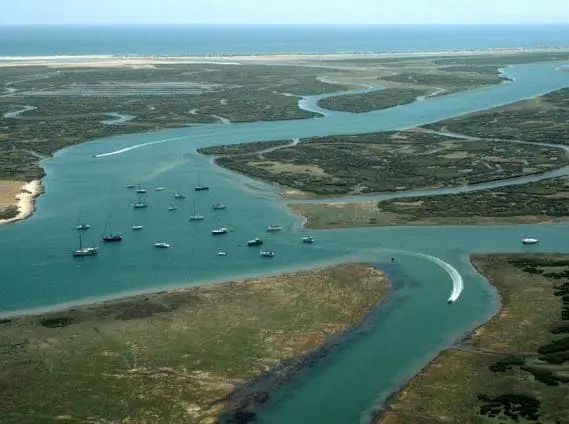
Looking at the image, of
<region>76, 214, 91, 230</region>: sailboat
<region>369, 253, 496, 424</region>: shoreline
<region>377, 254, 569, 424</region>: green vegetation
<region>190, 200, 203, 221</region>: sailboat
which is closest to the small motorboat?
<region>190, 200, 203, 221</region>: sailboat

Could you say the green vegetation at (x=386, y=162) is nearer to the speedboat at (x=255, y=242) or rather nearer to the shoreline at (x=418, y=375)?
the speedboat at (x=255, y=242)

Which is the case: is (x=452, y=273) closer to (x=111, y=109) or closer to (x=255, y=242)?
(x=255, y=242)

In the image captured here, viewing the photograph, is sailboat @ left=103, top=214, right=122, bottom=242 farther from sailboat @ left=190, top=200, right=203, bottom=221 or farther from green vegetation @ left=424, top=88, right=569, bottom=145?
green vegetation @ left=424, top=88, right=569, bottom=145

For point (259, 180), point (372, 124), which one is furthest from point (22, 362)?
point (372, 124)

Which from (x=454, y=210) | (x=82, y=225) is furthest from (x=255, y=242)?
(x=454, y=210)

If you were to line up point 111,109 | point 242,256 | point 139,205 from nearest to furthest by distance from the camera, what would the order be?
point 242,256 < point 139,205 < point 111,109

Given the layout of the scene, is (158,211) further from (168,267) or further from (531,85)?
(531,85)

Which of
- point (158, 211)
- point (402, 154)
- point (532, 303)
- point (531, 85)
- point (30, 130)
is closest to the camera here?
point (532, 303)
